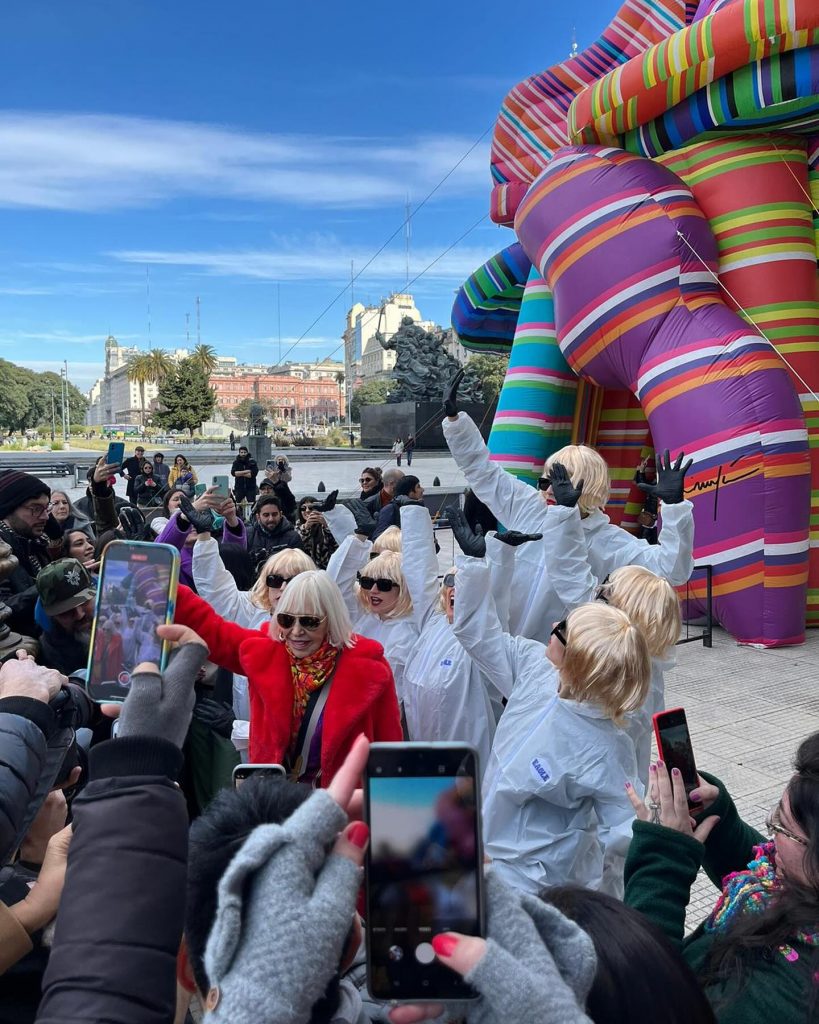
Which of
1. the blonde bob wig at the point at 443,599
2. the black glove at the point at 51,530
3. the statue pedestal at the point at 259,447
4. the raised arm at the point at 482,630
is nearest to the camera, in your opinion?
the raised arm at the point at 482,630

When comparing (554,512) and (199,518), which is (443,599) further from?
(199,518)

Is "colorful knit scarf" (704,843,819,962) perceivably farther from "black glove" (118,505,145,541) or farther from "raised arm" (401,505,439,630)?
"black glove" (118,505,145,541)

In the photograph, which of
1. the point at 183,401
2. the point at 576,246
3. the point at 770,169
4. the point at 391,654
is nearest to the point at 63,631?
the point at 391,654

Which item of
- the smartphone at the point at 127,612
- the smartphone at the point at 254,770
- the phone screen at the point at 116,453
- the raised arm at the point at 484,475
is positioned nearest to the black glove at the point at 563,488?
the raised arm at the point at 484,475

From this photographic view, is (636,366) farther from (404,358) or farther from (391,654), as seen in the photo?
(404,358)

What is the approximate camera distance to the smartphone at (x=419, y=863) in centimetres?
91

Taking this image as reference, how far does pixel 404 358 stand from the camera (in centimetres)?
4109

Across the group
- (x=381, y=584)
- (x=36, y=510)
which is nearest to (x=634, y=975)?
(x=381, y=584)

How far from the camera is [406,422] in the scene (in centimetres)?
3766

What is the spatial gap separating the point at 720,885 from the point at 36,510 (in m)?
4.10

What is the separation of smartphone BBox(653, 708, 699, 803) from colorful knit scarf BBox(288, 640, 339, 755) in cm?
119

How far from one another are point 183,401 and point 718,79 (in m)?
56.5

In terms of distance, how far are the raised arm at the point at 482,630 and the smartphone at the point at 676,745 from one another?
115 cm

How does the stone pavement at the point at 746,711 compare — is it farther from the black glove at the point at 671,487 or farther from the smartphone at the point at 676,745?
the smartphone at the point at 676,745
